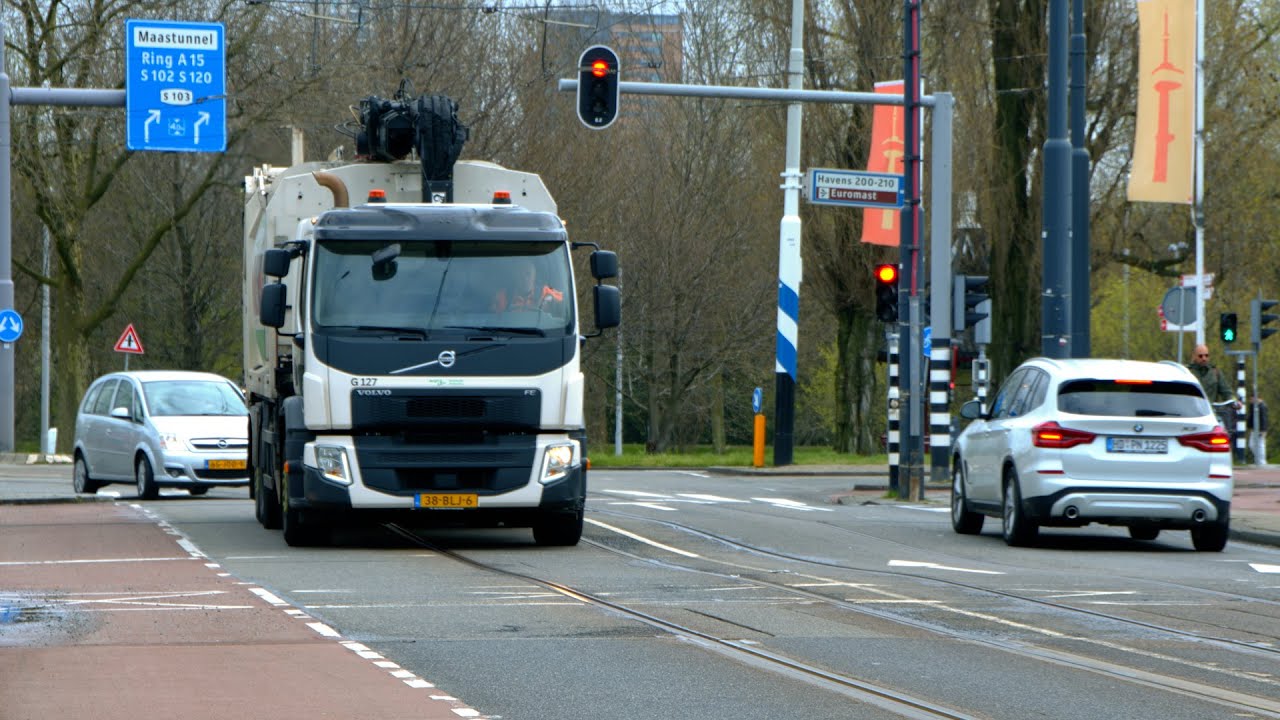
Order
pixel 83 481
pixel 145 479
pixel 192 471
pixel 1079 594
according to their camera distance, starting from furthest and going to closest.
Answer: pixel 83 481 < pixel 145 479 < pixel 192 471 < pixel 1079 594

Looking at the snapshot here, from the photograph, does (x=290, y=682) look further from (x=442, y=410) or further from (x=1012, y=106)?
(x=1012, y=106)

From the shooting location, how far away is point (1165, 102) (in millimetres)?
29656

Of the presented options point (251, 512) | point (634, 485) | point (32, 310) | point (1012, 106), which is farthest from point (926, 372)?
point (32, 310)

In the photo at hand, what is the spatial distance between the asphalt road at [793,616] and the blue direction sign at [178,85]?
10971 mm

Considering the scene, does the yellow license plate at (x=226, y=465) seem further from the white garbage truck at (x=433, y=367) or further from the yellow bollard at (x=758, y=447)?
the yellow bollard at (x=758, y=447)

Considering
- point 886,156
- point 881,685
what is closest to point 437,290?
point 881,685

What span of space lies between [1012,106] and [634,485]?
1170cm

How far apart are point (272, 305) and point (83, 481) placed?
1228 cm

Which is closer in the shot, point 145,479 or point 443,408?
point 443,408

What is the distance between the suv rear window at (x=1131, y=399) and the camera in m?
17.6

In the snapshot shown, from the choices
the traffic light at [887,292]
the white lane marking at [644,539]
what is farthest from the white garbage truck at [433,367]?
the traffic light at [887,292]

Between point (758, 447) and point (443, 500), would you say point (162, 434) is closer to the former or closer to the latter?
point (443, 500)

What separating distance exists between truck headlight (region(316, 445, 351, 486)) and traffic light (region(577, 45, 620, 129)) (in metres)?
8.73

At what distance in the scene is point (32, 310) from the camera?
59844 mm
